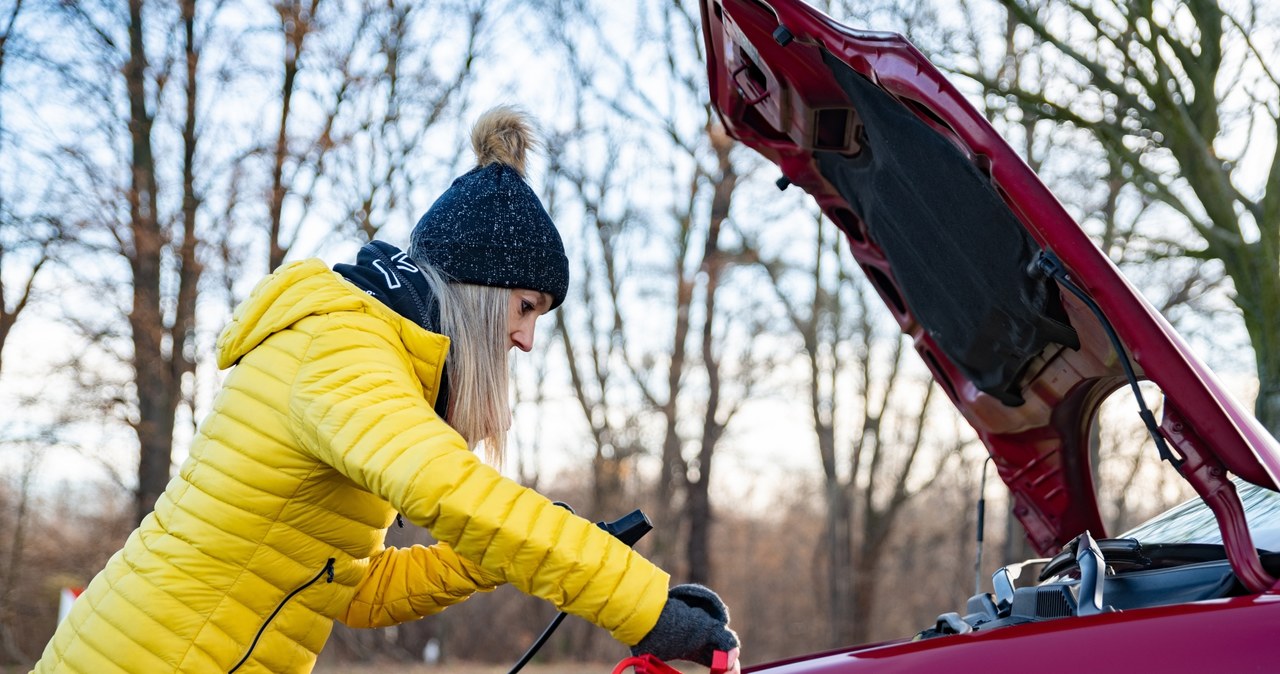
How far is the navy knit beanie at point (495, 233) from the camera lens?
2227mm

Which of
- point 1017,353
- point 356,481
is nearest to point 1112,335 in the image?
point 1017,353

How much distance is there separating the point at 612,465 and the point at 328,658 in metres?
6.72

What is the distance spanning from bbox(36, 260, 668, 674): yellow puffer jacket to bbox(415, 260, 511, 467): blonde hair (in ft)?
0.43

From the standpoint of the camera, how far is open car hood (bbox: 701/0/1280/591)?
6.05 feet

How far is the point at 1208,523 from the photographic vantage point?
2.28m

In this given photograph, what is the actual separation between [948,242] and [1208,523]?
0.83m

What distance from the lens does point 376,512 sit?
7.06 feet

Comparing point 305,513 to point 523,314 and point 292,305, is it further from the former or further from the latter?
point 523,314

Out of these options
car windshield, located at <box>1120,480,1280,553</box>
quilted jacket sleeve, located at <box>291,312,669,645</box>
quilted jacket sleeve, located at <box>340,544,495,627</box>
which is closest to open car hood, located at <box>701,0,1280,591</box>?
car windshield, located at <box>1120,480,1280,553</box>

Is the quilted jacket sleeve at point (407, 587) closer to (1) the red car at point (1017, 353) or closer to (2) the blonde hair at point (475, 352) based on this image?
(2) the blonde hair at point (475, 352)

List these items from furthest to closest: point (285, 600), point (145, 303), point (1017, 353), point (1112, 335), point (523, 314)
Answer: point (145, 303) < point (1017, 353) < point (523, 314) < point (285, 600) < point (1112, 335)

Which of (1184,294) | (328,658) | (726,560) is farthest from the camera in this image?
(726,560)

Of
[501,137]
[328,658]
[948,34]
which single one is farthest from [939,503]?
[501,137]

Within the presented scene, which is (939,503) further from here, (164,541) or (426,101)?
A: (164,541)
